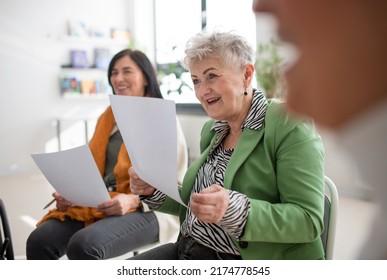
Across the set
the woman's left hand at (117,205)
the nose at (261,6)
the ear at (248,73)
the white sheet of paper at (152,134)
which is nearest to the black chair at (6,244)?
the woman's left hand at (117,205)

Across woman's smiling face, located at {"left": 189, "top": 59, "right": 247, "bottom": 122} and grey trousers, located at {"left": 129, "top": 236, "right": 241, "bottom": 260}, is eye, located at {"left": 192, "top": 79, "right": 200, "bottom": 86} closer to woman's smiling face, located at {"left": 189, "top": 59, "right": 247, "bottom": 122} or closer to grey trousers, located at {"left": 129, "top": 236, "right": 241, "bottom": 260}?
woman's smiling face, located at {"left": 189, "top": 59, "right": 247, "bottom": 122}

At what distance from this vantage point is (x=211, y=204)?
678 millimetres

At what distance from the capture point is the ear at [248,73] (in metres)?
0.88

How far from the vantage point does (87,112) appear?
3.59m

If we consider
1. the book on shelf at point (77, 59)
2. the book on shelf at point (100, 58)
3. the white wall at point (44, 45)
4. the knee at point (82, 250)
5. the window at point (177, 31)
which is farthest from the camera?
the book on shelf at point (100, 58)

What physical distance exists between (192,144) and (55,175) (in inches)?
86.6

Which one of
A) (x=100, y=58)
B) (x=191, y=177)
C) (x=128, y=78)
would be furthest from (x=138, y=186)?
(x=100, y=58)

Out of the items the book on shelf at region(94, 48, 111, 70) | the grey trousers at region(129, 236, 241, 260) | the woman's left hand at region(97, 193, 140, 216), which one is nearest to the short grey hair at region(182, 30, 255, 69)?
the grey trousers at region(129, 236, 241, 260)

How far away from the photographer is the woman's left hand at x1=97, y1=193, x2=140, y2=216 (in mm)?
1130

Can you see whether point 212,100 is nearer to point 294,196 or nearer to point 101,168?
point 294,196

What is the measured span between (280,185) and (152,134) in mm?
252

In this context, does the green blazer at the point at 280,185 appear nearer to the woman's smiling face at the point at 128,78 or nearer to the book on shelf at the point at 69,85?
the woman's smiling face at the point at 128,78

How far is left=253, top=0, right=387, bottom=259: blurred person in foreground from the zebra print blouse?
0.47m

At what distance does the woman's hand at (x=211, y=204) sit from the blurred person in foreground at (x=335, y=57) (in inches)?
16.7
